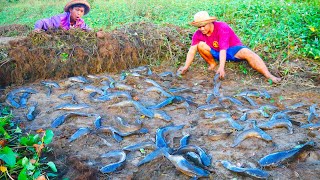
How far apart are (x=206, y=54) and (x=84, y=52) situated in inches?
91.4

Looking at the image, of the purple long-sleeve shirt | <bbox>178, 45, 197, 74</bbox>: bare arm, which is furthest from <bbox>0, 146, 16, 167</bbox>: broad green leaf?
the purple long-sleeve shirt

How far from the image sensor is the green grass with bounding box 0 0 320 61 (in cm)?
596

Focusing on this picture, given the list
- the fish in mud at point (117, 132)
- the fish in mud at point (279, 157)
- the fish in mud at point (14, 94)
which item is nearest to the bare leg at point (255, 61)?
the fish in mud at point (279, 157)

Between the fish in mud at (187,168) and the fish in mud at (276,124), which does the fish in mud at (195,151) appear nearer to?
the fish in mud at (187,168)

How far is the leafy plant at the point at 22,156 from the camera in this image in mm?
Result: 2346

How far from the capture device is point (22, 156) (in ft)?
9.28

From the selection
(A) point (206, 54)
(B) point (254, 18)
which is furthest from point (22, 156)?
(B) point (254, 18)

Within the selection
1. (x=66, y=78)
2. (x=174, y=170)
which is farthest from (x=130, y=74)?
(x=174, y=170)

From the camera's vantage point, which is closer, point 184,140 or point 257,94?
point 184,140

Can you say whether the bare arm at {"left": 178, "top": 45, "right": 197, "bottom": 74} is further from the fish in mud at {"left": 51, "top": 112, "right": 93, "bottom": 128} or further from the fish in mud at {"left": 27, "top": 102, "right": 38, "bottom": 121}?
the fish in mud at {"left": 27, "top": 102, "right": 38, "bottom": 121}

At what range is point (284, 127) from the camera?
3695 millimetres

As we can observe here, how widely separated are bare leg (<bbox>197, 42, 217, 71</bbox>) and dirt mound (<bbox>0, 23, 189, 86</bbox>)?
69 centimetres

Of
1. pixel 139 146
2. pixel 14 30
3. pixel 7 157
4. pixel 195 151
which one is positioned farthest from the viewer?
pixel 14 30

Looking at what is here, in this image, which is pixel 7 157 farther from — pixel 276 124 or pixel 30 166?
pixel 276 124
